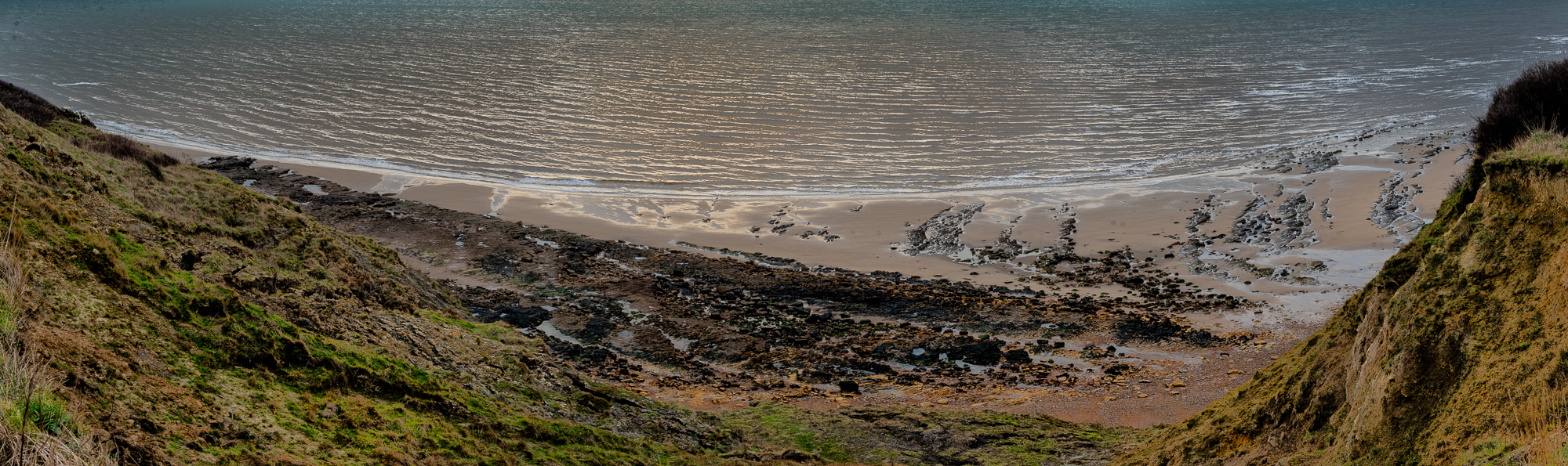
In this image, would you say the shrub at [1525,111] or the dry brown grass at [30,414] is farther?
the shrub at [1525,111]

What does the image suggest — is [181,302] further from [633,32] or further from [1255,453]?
[633,32]

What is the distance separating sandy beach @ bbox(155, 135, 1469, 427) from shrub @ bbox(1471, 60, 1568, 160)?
208 inches

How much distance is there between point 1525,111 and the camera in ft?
32.0

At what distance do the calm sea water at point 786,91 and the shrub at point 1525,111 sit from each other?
59.3 feet

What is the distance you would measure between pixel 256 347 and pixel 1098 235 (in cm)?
2115

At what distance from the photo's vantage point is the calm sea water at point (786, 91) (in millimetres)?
32062

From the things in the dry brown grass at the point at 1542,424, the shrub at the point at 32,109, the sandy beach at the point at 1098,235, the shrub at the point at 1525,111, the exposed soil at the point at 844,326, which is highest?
the shrub at the point at 1525,111

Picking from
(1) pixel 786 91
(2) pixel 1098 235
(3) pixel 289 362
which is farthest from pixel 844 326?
(1) pixel 786 91

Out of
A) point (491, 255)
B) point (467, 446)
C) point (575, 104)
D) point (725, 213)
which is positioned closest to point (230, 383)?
point (467, 446)

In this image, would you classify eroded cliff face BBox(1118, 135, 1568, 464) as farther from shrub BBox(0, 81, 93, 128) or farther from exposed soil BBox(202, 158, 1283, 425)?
shrub BBox(0, 81, 93, 128)

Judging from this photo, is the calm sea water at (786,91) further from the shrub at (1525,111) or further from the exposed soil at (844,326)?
the shrub at (1525,111)

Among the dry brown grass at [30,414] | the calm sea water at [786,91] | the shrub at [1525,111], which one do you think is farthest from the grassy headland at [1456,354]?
the calm sea water at [786,91]

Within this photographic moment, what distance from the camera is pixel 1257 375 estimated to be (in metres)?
8.66

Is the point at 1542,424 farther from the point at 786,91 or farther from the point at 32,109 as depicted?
the point at 786,91
